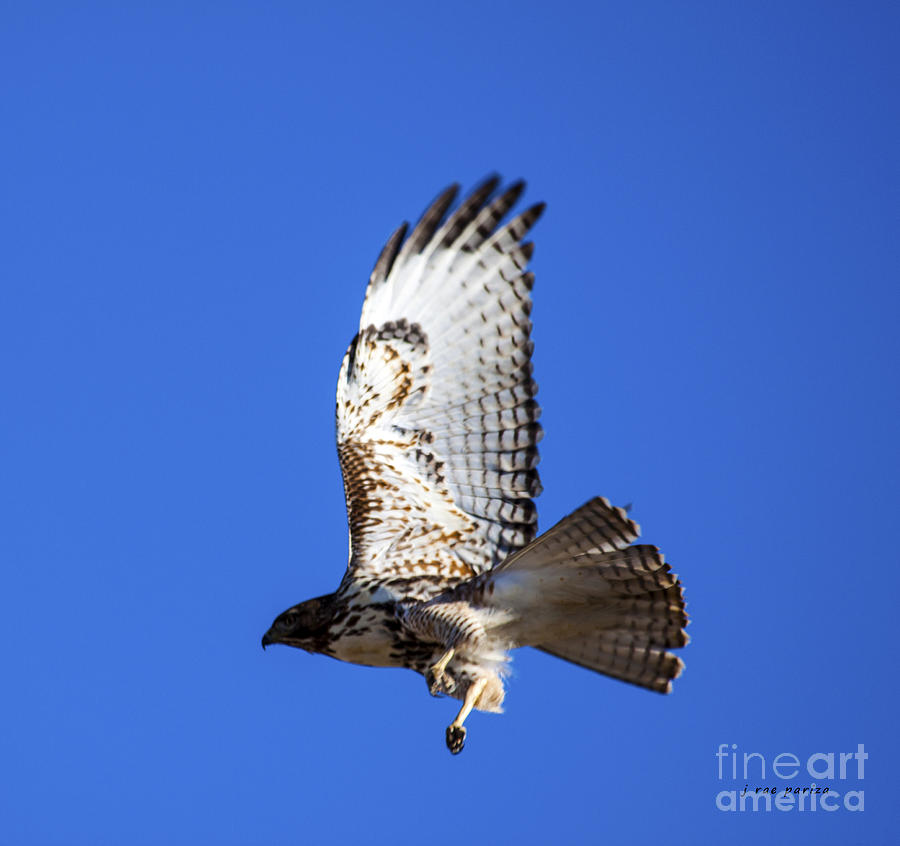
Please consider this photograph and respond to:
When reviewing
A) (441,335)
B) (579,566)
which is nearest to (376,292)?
(441,335)

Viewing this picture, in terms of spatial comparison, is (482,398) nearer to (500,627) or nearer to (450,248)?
(450,248)

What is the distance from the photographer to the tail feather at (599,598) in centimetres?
504

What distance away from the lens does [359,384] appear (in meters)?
6.34

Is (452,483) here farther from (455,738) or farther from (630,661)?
(455,738)

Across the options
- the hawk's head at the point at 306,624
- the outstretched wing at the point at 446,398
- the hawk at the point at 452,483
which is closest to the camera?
the hawk at the point at 452,483

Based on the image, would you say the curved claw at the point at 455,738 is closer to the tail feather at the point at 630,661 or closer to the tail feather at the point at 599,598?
the tail feather at the point at 599,598

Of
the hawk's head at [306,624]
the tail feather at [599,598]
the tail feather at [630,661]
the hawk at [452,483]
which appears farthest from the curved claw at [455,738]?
the hawk's head at [306,624]

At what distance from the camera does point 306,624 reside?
5859mm

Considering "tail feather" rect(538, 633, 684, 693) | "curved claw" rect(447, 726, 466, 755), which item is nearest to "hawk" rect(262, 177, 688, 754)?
"tail feather" rect(538, 633, 684, 693)

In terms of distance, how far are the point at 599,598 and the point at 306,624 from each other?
1277mm

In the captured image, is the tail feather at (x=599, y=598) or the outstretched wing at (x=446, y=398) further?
the outstretched wing at (x=446, y=398)

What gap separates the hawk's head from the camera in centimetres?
581

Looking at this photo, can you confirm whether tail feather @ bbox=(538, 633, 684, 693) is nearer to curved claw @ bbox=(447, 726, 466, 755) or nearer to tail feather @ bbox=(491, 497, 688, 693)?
tail feather @ bbox=(491, 497, 688, 693)

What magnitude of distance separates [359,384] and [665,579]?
1799 mm
